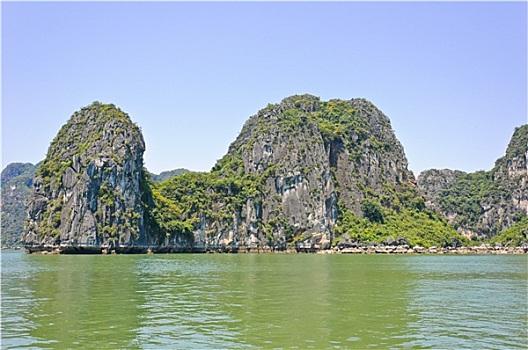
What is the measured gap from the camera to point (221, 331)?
49.3 ft

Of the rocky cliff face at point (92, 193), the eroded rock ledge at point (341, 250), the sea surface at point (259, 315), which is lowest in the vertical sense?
the sea surface at point (259, 315)

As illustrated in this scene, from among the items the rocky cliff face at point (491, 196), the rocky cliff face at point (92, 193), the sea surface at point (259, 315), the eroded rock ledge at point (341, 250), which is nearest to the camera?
the sea surface at point (259, 315)

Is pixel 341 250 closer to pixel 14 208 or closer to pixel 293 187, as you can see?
pixel 293 187

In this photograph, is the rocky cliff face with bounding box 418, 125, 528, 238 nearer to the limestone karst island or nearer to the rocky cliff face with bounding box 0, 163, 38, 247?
the limestone karst island

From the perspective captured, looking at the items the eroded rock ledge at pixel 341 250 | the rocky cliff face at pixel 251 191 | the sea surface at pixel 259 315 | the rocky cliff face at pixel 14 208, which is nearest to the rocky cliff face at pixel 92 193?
the rocky cliff face at pixel 251 191

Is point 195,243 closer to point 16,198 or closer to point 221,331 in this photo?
point 221,331

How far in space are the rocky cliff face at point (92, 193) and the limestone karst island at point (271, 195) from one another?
0.15 m

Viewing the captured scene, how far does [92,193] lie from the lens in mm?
76250

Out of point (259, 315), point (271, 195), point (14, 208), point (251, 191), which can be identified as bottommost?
point (259, 315)

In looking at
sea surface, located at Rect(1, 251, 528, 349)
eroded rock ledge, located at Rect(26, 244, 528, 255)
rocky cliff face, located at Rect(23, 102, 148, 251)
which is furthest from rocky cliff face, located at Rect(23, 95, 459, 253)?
sea surface, located at Rect(1, 251, 528, 349)

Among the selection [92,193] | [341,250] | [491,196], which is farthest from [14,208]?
[491,196]

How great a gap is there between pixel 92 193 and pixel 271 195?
3317 centimetres

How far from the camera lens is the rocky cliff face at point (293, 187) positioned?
310ft

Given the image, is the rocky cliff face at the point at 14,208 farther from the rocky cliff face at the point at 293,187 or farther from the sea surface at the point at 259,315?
the sea surface at the point at 259,315
